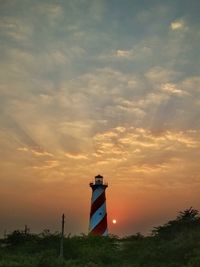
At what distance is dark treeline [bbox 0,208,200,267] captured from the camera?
27688 mm

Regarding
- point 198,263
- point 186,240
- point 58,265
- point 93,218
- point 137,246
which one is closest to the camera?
point 198,263

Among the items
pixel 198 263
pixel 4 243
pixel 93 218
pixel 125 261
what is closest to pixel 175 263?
pixel 198 263

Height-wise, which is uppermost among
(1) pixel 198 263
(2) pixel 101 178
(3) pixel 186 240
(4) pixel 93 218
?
(2) pixel 101 178

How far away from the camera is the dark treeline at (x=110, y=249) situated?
90.8 ft

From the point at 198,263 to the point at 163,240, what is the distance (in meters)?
12.8

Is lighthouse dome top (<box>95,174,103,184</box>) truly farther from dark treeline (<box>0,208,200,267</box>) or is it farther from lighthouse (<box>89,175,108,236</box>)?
dark treeline (<box>0,208,200,267</box>)

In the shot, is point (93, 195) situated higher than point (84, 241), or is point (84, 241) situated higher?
point (93, 195)

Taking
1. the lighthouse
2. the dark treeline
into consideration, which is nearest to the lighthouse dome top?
the lighthouse

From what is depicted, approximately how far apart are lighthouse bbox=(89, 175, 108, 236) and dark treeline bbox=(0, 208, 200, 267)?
14.1 ft

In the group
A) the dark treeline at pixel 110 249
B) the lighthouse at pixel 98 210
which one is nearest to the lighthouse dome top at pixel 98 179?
the lighthouse at pixel 98 210

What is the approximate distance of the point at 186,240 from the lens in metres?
31.0

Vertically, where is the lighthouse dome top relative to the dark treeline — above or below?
above

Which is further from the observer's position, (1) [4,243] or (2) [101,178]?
(2) [101,178]

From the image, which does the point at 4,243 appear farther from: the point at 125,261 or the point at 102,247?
the point at 125,261
